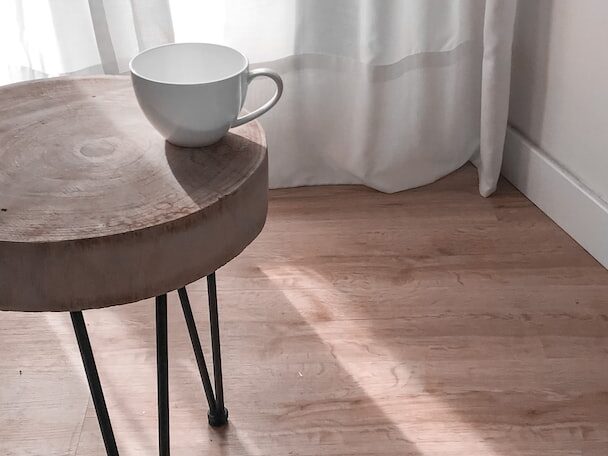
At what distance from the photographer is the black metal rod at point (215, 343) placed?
0.97 meters

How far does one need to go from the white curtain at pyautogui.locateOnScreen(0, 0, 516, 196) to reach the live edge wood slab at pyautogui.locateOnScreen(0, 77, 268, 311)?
0.66 meters

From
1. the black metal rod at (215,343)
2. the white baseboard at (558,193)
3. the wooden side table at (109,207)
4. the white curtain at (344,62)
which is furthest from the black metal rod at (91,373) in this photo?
the white baseboard at (558,193)

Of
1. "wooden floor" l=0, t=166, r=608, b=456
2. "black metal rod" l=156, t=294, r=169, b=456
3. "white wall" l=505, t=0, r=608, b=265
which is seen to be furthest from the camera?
"white wall" l=505, t=0, r=608, b=265

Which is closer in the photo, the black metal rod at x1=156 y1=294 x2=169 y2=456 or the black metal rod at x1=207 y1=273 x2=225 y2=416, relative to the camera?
the black metal rod at x1=156 y1=294 x2=169 y2=456

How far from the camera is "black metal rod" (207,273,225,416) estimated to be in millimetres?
967

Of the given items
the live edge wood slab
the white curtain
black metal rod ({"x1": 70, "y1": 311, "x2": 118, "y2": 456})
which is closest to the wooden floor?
the white curtain

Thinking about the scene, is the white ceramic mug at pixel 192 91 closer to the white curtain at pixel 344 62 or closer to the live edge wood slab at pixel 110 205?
the live edge wood slab at pixel 110 205

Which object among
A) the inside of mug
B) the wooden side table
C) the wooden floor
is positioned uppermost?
the inside of mug

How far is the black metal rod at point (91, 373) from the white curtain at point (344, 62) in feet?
2.82

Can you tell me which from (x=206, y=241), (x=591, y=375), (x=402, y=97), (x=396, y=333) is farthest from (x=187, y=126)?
(x=402, y=97)

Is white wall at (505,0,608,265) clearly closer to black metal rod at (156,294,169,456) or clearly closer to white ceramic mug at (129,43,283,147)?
white ceramic mug at (129,43,283,147)

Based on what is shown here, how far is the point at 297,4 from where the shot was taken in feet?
5.09

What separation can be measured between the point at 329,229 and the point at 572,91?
0.54m

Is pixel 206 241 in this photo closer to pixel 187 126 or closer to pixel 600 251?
pixel 187 126
